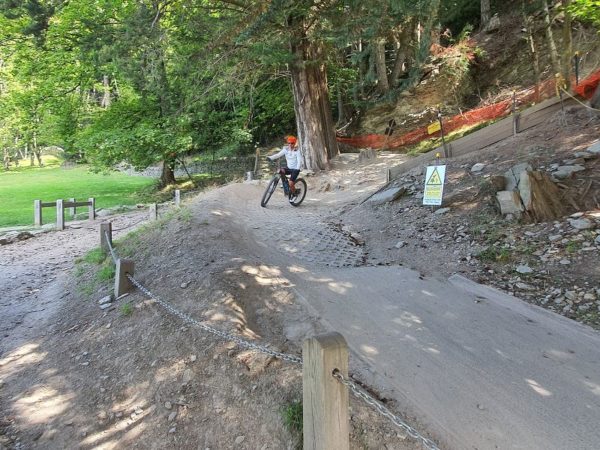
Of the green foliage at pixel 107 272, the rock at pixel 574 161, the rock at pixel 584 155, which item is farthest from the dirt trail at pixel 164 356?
the rock at pixel 584 155

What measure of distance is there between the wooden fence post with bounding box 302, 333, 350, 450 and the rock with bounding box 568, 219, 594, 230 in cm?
554

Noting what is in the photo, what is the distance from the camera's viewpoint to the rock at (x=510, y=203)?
23.2 ft

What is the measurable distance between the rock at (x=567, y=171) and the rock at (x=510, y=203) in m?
1.01

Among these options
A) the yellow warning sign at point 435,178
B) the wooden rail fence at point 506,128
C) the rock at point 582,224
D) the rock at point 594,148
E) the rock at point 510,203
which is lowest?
the rock at point 582,224

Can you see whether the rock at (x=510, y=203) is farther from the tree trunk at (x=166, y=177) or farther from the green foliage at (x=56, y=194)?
the tree trunk at (x=166, y=177)

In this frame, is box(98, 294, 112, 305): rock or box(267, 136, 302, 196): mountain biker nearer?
box(98, 294, 112, 305): rock

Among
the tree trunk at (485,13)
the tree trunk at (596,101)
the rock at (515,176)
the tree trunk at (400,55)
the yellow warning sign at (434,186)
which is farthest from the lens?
the tree trunk at (485,13)

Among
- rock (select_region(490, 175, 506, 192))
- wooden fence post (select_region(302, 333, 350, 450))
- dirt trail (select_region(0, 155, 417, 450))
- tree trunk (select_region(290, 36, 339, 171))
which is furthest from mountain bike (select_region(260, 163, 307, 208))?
wooden fence post (select_region(302, 333, 350, 450))

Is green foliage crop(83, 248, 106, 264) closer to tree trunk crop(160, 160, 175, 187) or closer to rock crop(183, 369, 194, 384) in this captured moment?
rock crop(183, 369, 194, 384)

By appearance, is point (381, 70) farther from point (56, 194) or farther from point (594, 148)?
point (56, 194)

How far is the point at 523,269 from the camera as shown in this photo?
601cm

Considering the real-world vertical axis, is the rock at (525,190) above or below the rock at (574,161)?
below

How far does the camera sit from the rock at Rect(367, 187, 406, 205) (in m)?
9.85

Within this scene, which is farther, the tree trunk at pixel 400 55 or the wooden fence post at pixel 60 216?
the tree trunk at pixel 400 55
